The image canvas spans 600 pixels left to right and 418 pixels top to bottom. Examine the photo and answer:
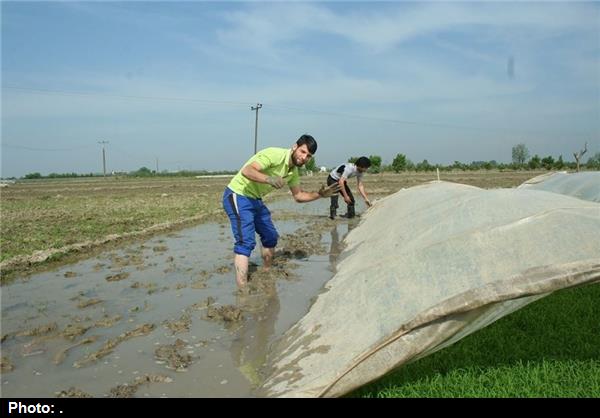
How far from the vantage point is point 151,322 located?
4.04 m

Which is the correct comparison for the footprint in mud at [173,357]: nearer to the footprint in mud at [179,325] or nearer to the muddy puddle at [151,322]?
the muddy puddle at [151,322]

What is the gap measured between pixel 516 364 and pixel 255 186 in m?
2.96

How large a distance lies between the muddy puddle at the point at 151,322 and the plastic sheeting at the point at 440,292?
0.46 m

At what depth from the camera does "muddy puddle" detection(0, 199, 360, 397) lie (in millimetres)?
2921

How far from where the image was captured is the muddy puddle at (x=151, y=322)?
9.58 ft

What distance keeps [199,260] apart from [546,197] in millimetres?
4614

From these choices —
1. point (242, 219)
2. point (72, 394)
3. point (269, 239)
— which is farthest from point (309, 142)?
point (72, 394)

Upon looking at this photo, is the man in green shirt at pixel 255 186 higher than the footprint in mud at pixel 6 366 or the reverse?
higher

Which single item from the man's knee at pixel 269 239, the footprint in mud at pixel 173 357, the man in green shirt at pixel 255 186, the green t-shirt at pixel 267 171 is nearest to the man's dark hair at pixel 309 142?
the man in green shirt at pixel 255 186

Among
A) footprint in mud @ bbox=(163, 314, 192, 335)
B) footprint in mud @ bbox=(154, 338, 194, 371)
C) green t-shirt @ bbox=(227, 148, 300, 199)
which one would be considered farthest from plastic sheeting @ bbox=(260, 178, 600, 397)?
green t-shirt @ bbox=(227, 148, 300, 199)

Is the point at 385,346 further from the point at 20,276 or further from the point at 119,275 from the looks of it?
the point at 20,276

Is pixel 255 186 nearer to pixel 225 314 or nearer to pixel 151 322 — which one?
pixel 225 314

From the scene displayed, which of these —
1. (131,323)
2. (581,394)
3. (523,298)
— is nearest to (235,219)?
(131,323)

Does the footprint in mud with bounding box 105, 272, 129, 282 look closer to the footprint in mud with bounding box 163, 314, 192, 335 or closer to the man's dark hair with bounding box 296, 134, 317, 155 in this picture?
the footprint in mud with bounding box 163, 314, 192, 335
